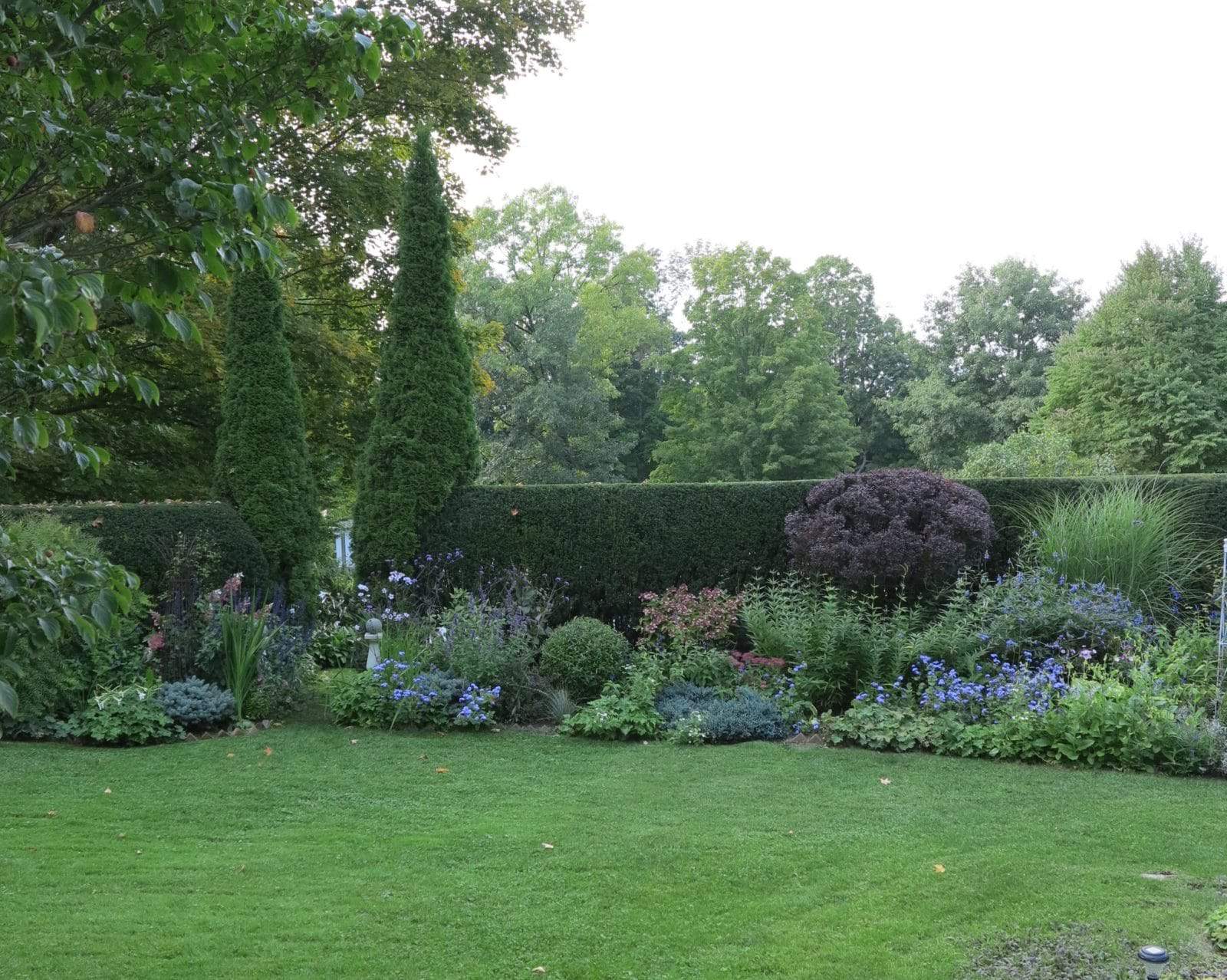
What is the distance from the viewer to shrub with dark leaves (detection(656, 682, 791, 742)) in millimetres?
7047

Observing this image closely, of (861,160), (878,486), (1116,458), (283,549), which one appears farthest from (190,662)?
(1116,458)

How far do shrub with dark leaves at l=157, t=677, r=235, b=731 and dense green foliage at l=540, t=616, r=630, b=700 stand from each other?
251 centimetres

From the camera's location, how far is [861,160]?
16.5 m

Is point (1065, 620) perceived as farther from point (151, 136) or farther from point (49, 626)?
point (49, 626)

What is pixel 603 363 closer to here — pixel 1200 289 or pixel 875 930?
pixel 1200 289

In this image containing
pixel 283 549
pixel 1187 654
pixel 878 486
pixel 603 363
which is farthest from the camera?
pixel 603 363

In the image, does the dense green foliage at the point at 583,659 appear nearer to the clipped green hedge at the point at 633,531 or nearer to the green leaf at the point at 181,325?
the clipped green hedge at the point at 633,531

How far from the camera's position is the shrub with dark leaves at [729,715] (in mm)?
7047

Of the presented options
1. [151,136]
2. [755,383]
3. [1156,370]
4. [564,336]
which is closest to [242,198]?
[151,136]

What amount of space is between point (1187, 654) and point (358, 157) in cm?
1105

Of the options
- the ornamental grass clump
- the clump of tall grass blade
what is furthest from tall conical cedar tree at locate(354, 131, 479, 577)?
the clump of tall grass blade

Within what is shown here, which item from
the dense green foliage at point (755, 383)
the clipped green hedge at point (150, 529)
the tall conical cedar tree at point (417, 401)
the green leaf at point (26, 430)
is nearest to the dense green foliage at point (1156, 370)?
the dense green foliage at point (755, 383)

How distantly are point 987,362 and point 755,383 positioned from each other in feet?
35.4

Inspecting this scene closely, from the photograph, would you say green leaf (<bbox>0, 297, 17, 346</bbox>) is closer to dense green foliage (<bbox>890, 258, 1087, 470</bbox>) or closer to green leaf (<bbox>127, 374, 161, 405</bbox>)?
green leaf (<bbox>127, 374, 161, 405</bbox>)
